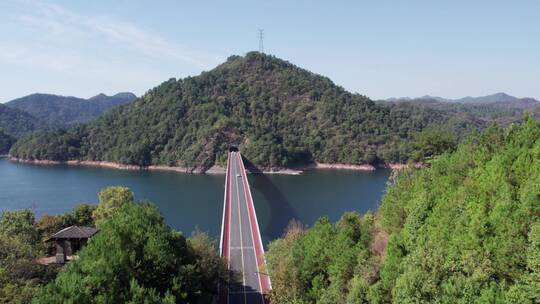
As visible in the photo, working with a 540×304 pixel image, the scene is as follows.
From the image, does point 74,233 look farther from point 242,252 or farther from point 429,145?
point 429,145

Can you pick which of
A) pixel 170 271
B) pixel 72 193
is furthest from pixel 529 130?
pixel 72 193

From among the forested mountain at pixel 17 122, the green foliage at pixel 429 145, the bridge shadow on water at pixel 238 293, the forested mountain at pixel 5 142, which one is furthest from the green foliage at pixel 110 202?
the forested mountain at pixel 17 122

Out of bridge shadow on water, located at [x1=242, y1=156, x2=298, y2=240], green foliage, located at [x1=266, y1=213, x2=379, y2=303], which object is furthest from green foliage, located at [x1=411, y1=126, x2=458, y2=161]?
Answer: bridge shadow on water, located at [x1=242, y1=156, x2=298, y2=240]

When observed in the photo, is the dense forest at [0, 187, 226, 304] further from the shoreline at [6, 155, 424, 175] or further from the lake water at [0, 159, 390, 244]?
the shoreline at [6, 155, 424, 175]

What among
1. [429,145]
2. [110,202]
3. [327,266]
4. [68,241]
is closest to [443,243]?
[327,266]

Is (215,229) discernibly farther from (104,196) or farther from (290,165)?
(290,165)

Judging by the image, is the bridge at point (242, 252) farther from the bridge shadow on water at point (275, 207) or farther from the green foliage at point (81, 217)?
the green foliage at point (81, 217)
